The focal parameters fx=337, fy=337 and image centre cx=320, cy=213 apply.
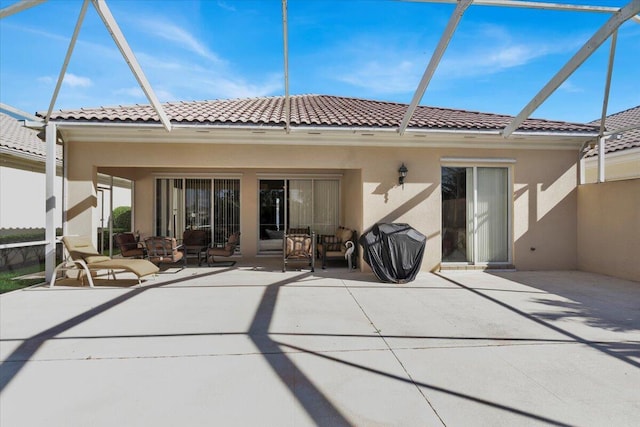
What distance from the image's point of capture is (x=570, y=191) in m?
8.58

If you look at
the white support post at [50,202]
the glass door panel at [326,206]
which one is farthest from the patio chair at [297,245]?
the white support post at [50,202]

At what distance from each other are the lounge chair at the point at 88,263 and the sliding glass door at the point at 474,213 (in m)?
6.94

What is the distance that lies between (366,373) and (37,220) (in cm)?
1271

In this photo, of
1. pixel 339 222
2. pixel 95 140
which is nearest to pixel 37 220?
pixel 95 140

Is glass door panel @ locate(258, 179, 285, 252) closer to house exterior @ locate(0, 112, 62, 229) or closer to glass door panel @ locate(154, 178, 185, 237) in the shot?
glass door panel @ locate(154, 178, 185, 237)

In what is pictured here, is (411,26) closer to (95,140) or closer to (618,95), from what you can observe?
(618,95)

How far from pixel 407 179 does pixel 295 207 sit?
4.29m

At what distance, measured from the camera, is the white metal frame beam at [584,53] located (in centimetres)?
502

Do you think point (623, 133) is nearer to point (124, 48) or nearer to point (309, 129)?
point (309, 129)

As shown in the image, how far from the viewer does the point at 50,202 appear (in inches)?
265

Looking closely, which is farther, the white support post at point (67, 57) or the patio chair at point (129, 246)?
the patio chair at point (129, 246)

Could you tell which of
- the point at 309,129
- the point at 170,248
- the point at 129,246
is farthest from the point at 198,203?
the point at 309,129

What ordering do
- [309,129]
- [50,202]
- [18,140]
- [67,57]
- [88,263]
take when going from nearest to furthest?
[67,57] → [88,263] → [50,202] → [309,129] → [18,140]

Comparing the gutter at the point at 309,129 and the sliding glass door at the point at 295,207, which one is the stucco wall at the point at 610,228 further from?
→ the sliding glass door at the point at 295,207
